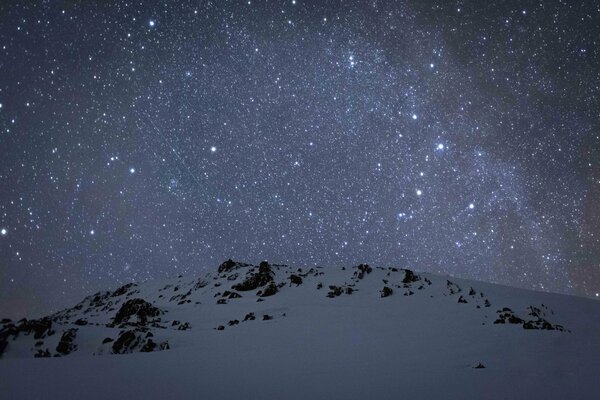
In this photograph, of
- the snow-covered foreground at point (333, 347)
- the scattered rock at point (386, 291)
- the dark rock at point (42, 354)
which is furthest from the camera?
the scattered rock at point (386, 291)

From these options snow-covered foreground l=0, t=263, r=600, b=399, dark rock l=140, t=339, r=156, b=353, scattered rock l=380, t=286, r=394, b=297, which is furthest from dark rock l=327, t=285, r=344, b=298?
dark rock l=140, t=339, r=156, b=353

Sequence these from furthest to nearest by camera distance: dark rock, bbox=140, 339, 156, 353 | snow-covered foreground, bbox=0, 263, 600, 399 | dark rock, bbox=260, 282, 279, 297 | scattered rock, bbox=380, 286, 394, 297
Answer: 1. dark rock, bbox=260, 282, 279, 297
2. scattered rock, bbox=380, 286, 394, 297
3. dark rock, bbox=140, 339, 156, 353
4. snow-covered foreground, bbox=0, 263, 600, 399

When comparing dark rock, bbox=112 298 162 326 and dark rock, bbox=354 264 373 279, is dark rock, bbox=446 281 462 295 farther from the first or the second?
dark rock, bbox=112 298 162 326

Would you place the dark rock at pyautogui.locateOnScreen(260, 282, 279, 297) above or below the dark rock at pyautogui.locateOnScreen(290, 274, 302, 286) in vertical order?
below

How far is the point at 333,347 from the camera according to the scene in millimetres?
7539

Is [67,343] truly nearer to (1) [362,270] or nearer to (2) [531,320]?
(2) [531,320]

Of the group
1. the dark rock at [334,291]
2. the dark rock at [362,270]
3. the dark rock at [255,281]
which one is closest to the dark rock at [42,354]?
the dark rock at [334,291]

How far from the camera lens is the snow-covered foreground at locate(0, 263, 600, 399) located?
429 centimetres

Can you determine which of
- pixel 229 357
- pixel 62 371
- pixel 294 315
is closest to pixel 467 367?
pixel 229 357

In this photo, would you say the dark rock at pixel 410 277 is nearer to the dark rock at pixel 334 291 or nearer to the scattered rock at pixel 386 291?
the scattered rock at pixel 386 291

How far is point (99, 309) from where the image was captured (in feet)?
64.7

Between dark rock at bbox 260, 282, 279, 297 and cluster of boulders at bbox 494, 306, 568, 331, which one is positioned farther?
dark rock at bbox 260, 282, 279, 297

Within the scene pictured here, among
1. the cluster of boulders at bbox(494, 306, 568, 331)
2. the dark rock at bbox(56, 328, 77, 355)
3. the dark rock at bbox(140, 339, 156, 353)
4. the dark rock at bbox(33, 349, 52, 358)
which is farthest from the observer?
the cluster of boulders at bbox(494, 306, 568, 331)

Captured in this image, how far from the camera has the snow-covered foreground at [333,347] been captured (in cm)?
429
